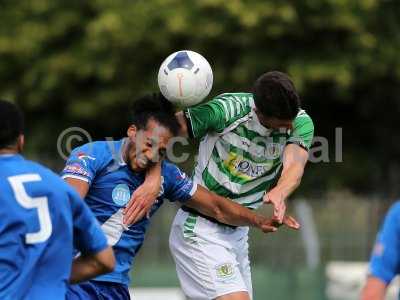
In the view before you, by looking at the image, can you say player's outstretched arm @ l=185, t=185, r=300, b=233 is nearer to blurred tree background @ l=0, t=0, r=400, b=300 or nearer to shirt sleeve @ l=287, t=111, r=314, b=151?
shirt sleeve @ l=287, t=111, r=314, b=151

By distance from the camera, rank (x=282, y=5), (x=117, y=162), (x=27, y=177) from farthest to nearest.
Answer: (x=282, y=5)
(x=117, y=162)
(x=27, y=177)

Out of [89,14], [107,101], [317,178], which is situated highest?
[89,14]

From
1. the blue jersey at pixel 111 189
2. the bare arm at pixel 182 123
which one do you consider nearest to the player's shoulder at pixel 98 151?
the blue jersey at pixel 111 189

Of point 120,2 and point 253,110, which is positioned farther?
point 120,2

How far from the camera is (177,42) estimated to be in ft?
73.1

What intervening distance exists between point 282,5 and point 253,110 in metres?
12.2

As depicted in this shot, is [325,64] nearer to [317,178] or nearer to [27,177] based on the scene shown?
[317,178]

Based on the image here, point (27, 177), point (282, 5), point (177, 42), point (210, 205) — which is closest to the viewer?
point (27, 177)

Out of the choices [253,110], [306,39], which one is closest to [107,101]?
[306,39]

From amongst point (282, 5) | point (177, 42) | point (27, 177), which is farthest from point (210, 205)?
point (177, 42)

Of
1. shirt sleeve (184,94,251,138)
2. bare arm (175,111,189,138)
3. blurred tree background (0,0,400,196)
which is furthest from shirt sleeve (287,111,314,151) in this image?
blurred tree background (0,0,400,196)

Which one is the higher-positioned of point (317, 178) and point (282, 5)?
Result: point (282, 5)

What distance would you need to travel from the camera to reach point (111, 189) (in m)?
7.61

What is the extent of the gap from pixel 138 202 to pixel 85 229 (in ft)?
4.86
